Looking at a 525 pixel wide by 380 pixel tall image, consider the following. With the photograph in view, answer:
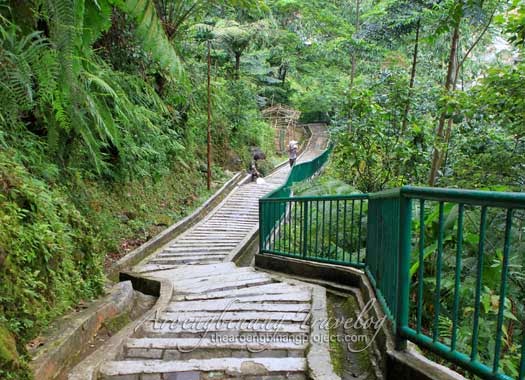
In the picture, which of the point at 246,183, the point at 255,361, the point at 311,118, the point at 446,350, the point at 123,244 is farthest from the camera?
the point at 311,118

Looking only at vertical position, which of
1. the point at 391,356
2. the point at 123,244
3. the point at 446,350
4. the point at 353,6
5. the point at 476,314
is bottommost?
the point at 123,244

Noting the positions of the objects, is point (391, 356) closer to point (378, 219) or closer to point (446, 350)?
point (446, 350)

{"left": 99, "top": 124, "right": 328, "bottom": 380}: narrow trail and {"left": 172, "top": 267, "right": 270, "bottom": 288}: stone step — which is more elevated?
{"left": 99, "top": 124, "right": 328, "bottom": 380}: narrow trail

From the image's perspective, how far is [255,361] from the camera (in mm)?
2539

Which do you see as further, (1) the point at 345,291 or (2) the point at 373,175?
(2) the point at 373,175

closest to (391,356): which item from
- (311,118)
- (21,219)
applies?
(21,219)

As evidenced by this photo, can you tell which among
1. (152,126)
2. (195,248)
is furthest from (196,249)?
(152,126)

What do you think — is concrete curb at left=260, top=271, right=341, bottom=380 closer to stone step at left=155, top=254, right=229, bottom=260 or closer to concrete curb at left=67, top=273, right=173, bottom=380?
concrete curb at left=67, top=273, right=173, bottom=380

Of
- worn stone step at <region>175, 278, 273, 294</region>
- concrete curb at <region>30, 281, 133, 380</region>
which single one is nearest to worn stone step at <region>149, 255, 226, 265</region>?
worn stone step at <region>175, 278, 273, 294</region>

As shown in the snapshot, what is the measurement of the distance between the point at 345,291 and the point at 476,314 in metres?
2.37

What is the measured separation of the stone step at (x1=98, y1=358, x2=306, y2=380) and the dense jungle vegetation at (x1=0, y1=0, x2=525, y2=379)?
58 cm

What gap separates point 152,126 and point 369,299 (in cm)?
500

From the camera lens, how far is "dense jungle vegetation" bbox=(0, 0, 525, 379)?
2842 millimetres

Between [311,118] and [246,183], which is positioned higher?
[311,118]
